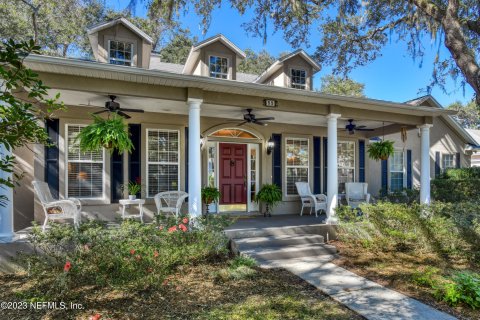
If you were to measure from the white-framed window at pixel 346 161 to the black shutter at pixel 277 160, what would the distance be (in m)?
2.23

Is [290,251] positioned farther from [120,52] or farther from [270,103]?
[120,52]

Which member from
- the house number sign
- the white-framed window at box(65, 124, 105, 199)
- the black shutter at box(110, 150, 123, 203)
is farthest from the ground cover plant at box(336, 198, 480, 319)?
the white-framed window at box(65, 124, 105, 199)

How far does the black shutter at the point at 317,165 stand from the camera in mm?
9336

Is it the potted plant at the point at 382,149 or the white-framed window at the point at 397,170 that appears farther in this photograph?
the white-framed window at the point at 397,170

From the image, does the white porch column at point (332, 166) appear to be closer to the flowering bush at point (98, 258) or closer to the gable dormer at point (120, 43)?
the flowering bush at point (98, 258)

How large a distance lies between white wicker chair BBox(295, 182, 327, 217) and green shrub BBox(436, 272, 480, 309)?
4.72 meters

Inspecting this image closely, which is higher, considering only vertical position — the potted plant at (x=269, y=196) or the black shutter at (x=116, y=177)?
the black shutter at (x=116, y=177)

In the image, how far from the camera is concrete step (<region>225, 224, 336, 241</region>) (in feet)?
19.2

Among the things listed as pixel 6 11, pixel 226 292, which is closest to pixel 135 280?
pixel 226 292

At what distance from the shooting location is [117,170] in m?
7.12

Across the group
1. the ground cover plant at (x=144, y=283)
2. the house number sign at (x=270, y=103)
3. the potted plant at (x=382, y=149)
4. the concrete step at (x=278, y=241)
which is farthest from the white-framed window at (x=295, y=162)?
the ground cover plant at (x=144, y=283)

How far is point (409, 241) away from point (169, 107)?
18.5ft

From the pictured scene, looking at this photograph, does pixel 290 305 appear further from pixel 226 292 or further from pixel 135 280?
pixel 135 280

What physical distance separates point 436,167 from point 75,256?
14.0 meters
